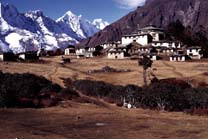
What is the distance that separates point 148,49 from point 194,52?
1114cm

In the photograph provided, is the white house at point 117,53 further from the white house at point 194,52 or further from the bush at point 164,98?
the bush at point 164,98

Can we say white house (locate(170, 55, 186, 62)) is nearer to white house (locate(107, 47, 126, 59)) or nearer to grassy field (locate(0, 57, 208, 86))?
grassy field (locate(0, 57, 208, 86))

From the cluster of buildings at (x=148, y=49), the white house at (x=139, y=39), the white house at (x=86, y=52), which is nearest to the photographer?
the cluster of buildings at (x=148, y=49)

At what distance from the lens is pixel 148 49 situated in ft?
390

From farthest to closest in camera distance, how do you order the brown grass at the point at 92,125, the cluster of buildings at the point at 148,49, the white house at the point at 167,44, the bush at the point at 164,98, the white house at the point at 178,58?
the white house at the point at 167,44
the cluster of buildings at the point at 148,49
the white house at the point at 178,58
the bush at the point at 164,98
the brown grass at the point at 92,125

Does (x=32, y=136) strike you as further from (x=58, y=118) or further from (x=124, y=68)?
(x=124, y=68)

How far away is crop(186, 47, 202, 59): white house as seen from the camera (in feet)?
369

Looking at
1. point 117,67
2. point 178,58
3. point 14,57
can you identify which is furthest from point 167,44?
point 14,57

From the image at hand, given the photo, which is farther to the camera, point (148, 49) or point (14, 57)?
point (148, 49)

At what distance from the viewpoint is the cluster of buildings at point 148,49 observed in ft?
368

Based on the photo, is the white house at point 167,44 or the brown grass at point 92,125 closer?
the brown grass at point 92,125

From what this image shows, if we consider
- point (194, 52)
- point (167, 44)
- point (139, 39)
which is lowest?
point (194, 52)

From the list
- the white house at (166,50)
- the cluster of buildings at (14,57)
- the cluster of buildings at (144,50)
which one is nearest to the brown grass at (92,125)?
the cluster of buildings at (14,57)

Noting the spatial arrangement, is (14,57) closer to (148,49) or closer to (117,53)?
(117,53)
